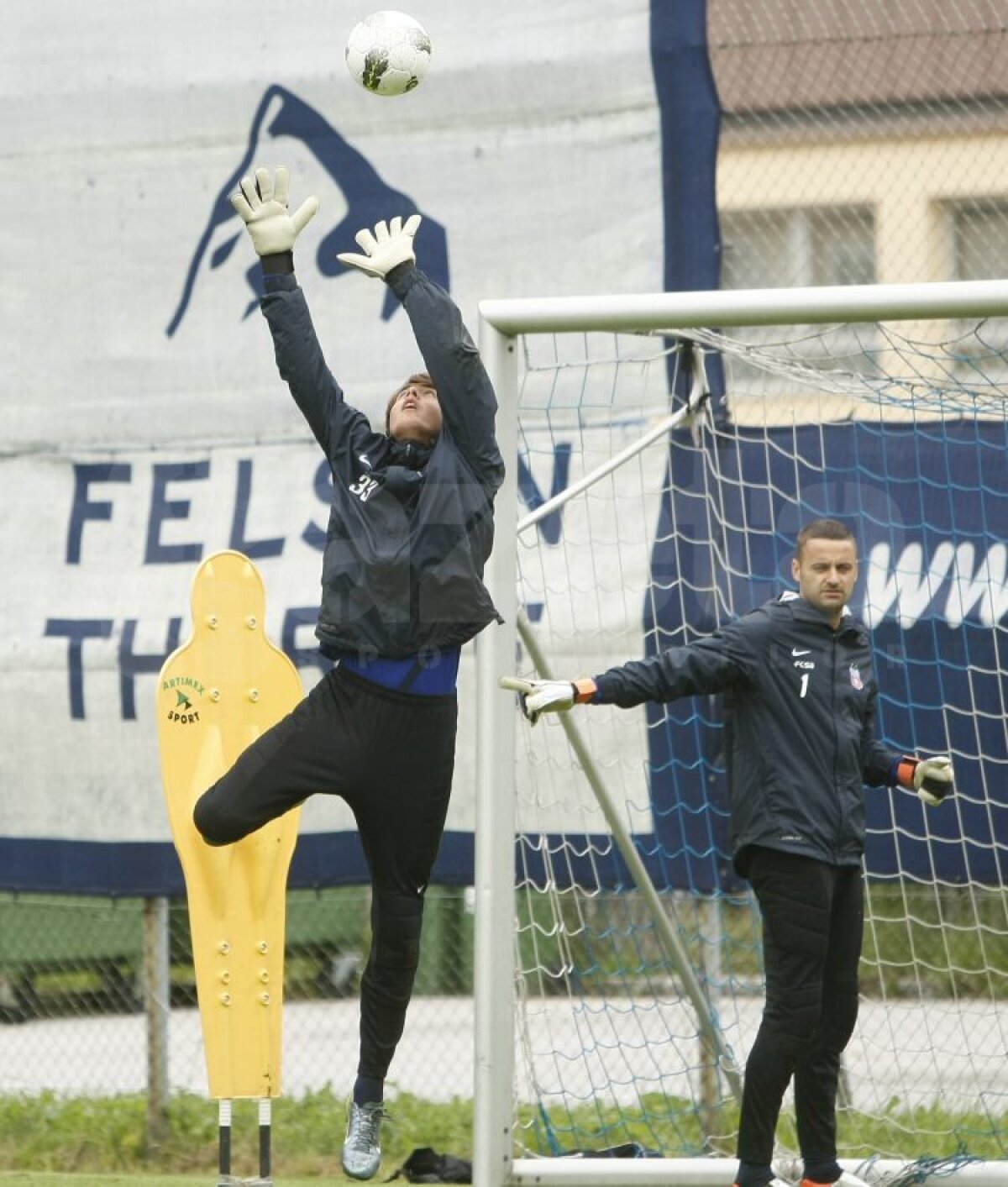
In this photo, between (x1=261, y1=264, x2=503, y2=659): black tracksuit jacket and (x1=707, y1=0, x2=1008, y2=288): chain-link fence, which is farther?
(x1=707, y1=0, x2=1008, y2=288): chain-link fence

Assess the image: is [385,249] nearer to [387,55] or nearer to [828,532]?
[387,55]

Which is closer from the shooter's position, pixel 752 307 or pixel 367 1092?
pixel 367 1092

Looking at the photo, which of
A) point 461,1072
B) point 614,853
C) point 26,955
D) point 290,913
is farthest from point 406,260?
point 461,1072

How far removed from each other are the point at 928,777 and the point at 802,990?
0.63 m

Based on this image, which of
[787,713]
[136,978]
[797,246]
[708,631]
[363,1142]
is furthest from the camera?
[136,978]

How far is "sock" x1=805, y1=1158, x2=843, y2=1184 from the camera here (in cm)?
467

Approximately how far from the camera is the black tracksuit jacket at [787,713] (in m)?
4.58

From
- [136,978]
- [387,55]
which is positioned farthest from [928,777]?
[136,978]

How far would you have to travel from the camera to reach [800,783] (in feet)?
15.1

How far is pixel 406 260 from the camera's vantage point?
426 cm

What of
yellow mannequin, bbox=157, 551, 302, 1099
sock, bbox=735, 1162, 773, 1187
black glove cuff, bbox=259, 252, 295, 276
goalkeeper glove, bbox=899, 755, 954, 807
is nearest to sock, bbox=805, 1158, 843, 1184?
sock, bbox=735, 1162, 773, 1187

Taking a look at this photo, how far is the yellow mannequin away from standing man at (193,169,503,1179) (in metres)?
0.34

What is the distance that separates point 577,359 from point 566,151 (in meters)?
0.72

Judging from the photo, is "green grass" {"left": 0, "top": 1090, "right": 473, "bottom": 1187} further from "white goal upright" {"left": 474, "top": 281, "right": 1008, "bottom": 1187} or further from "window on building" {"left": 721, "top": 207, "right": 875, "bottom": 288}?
"window on building" {"left": 721, "top": 207, "right": 875, "bottom": 288}
